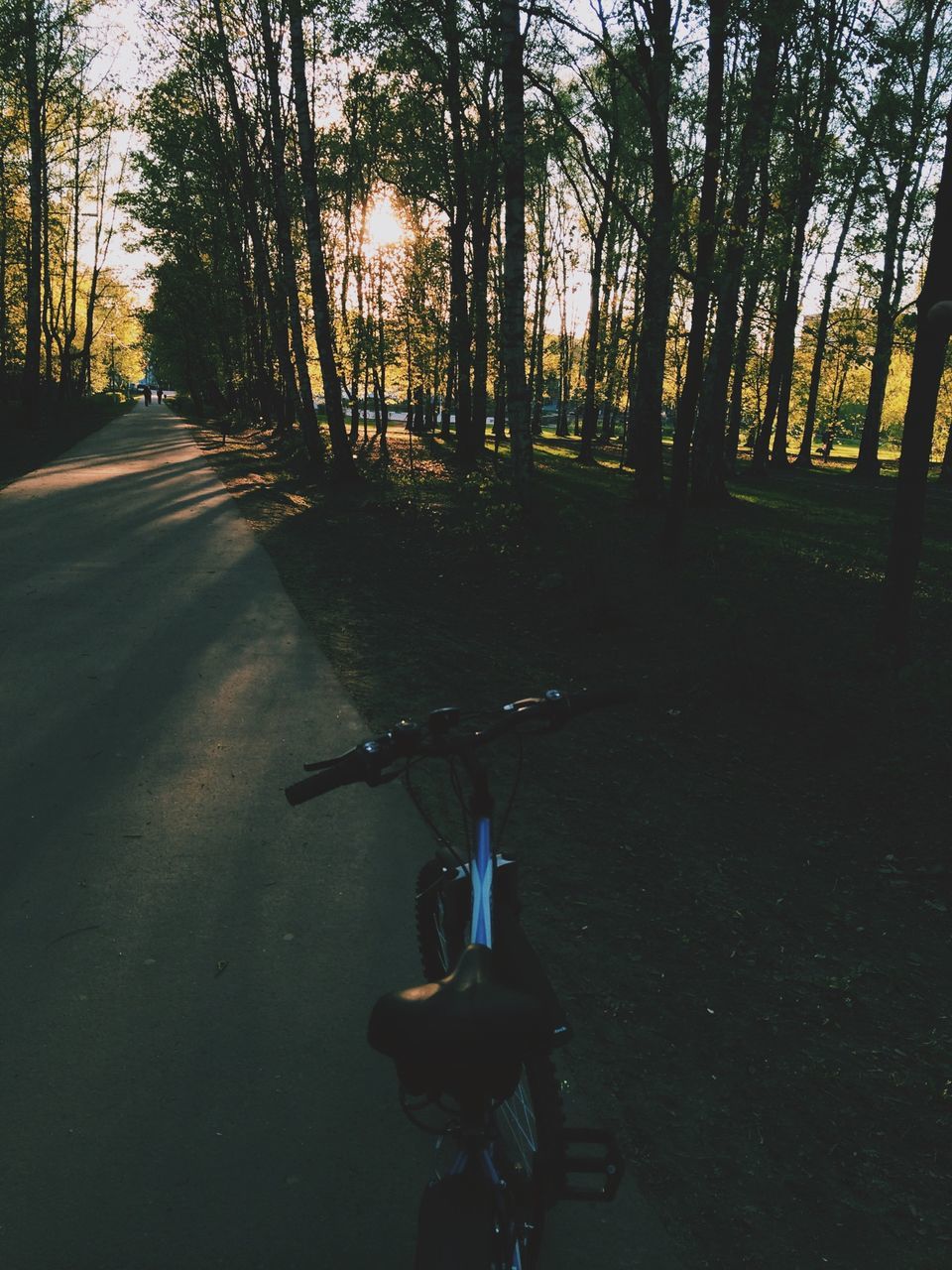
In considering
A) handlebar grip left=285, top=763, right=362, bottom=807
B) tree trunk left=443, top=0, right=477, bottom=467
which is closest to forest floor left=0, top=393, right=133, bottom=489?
tree trunk left=443, top=0, right=477, bottom=467

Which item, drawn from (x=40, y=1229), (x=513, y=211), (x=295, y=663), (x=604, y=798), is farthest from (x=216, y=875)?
(x=513, y=211)

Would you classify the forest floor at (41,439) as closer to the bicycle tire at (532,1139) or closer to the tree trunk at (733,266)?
the tree trunk at (733,266)

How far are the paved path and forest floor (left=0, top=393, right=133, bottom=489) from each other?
14938mm

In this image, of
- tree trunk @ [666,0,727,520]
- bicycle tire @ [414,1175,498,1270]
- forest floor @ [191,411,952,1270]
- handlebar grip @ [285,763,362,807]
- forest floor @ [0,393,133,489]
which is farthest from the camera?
forest floor @ [0,393,133,489]

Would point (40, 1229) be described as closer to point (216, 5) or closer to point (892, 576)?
point (892, 576)

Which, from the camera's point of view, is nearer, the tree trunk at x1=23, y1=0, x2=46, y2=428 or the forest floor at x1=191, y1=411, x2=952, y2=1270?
the forest floor at x1=191, y1=411, x2=952, y2=1270

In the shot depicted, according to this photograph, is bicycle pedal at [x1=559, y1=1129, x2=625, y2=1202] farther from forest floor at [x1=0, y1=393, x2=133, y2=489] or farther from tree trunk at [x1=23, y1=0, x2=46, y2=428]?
tree trunk at [x1=23, y1=0, x2=46, y2=428]

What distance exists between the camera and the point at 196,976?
12.3 feet

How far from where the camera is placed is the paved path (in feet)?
8.63

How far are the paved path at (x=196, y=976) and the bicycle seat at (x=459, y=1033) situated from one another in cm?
132

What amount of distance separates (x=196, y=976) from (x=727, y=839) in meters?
3.44

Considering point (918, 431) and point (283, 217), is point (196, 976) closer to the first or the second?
point (918, 431)

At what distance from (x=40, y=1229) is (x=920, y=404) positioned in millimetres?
8083

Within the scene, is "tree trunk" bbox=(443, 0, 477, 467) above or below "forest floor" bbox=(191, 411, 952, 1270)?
above
